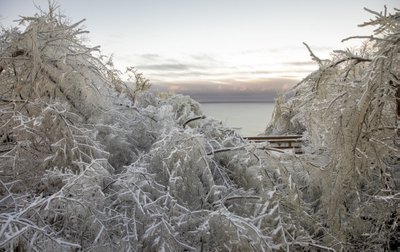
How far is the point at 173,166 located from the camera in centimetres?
484

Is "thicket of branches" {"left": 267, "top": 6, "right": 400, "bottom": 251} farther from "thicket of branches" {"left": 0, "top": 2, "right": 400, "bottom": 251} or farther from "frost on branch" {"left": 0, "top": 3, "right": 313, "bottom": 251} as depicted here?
"frost on branch" {"left": 0, "top": 3, "right": 313, "bottom": 251}

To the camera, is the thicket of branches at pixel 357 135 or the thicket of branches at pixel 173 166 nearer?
the thicket of branches at pixel 173 166

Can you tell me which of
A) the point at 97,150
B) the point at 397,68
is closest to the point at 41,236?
the point at 97,150

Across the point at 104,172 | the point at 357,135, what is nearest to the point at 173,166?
the point at 104,172

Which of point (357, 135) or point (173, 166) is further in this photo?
point (173, 166)

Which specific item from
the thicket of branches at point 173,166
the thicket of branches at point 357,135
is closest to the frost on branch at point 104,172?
the thicket of branches at point 173,166

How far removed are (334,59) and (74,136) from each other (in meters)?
3.30

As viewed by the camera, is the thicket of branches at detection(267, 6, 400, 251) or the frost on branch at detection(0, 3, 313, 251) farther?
the thicket of branches at detection(267, 6, 400, 251)

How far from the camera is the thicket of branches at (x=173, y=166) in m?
3.88

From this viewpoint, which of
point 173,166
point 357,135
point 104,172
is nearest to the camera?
point 104,172

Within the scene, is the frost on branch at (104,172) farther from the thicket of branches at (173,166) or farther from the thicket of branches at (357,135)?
the thicket of branches at (357,135)

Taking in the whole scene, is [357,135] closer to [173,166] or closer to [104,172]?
[173,166]

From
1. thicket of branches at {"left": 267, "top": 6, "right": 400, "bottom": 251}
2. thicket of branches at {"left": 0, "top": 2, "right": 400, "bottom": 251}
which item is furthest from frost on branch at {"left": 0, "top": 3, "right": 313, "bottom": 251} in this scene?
thicket of branches at {"left": 267, "top": 6, "right": 400, "bottom": 251}

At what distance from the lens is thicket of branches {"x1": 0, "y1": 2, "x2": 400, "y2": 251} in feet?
12.7
